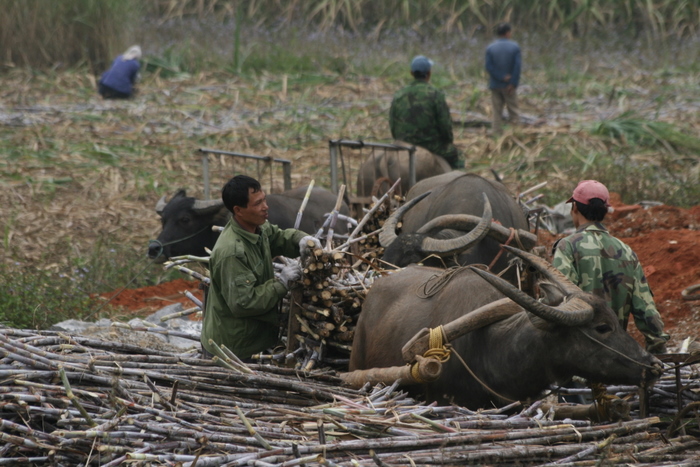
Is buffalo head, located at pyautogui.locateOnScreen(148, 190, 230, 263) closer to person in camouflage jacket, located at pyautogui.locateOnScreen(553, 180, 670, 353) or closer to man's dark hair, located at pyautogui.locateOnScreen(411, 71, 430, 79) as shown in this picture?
man's dark hair, located at pyautogui.locateOnScreen(411, 71, 430, 79)

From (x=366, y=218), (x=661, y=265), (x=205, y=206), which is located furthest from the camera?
(x=205, y=206)

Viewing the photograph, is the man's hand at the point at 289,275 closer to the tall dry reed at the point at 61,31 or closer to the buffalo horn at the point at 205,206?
the buffalo horn at the point at 205,206

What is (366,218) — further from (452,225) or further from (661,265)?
(661,265)

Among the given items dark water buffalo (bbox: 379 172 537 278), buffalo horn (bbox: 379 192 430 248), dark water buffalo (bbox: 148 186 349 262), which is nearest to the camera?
dark water buffalo (bbox: 379 172 537 278)

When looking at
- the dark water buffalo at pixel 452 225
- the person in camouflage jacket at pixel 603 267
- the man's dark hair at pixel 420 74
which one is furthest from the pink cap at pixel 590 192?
the man's dark hair at pixel 420 74

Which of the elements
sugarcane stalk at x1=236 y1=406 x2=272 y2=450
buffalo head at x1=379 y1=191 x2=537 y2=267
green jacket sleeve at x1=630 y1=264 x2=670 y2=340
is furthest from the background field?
green jacket sleeve at x1=630 y1=264 x2=670 y2=340

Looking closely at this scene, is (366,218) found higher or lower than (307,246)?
lower

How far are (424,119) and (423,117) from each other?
0.03 m

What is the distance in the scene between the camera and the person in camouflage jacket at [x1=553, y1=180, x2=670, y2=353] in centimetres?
568

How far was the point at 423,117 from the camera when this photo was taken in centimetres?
1146

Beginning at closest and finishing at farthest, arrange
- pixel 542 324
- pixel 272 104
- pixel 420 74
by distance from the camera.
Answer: pixel 542 324 < pixel 420 74 < pixel 272 104

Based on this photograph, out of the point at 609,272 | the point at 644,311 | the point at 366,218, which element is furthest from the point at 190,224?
the point at 644,311

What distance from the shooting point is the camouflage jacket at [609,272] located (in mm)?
5680

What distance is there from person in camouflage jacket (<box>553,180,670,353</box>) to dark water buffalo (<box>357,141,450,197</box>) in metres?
5.36
